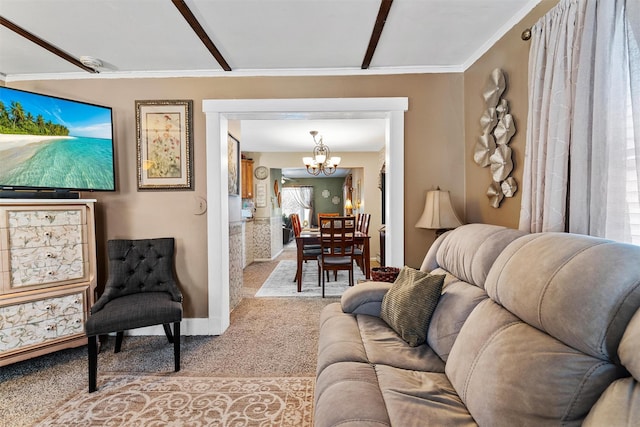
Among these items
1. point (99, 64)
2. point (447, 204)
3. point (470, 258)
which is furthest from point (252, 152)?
point (470, 258)

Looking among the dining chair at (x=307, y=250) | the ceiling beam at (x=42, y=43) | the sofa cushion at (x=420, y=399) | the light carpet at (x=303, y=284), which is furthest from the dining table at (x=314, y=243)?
the ceiling beam at (x=42, y=43)

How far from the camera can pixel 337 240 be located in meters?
3.88

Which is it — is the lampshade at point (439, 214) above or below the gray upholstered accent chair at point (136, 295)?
above

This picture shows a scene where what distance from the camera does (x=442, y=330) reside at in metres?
1.42

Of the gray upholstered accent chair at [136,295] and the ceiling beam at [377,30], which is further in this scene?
the gray upholstered accent chair at [136,295]

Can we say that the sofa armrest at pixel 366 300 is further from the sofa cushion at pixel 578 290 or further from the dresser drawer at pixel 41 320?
the dresser drawer at pixel 41 320

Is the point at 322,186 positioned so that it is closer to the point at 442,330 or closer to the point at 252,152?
the point at 252,152

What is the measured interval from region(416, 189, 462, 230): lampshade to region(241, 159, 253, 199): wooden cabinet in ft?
14.1

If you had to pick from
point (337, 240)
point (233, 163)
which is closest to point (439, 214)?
point (337, 240)

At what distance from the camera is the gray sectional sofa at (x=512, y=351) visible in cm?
74

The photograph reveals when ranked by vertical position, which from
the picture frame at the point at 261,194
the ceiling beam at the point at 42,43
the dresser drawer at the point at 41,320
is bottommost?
the dresser drawer at the point at 41,320

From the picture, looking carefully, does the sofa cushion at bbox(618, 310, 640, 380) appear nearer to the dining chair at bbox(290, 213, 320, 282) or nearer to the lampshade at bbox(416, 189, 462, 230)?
the lampshade at bbox(416, 189, 462, 230)

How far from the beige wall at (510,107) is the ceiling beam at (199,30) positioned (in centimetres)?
205

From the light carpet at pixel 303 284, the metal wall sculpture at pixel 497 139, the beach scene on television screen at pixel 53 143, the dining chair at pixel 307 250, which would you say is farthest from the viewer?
the dining chair at pixel 307 250
